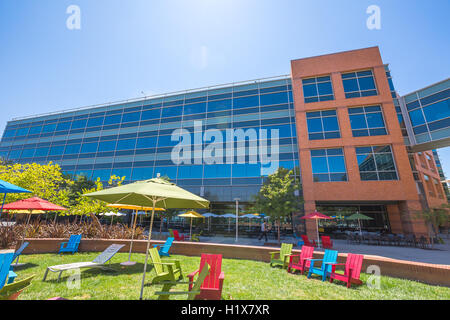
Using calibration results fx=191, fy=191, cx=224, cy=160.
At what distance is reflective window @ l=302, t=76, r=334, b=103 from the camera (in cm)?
2138

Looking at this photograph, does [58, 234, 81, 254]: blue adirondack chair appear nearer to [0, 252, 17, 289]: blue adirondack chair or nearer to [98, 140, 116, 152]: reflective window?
[0, 252, 17, 289]: blue adirondack chair

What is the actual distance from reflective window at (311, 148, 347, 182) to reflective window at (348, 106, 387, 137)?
2866 millimetres

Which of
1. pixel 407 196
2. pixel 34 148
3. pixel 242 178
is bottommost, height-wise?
pixel 407 196

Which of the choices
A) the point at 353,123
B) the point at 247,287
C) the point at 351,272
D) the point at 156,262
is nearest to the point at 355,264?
the point at 351,272

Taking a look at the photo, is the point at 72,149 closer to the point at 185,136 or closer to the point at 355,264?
the point at 185,136

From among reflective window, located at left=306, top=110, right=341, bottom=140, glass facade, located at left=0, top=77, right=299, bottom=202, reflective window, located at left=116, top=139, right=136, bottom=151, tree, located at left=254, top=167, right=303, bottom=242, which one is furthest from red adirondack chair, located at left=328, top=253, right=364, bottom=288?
reflective window, located at left=116, top=139, right=136, bottom=151

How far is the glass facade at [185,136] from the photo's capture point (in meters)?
22.9

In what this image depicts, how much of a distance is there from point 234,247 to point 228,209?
13633 millimetres

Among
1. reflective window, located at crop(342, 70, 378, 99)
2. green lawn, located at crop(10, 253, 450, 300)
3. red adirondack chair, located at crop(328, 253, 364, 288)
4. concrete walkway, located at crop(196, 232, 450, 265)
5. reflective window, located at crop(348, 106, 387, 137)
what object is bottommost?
concrete walkway, located at crop(196, 232, 450, 265)

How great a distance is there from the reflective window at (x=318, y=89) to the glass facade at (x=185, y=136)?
7.74 ft

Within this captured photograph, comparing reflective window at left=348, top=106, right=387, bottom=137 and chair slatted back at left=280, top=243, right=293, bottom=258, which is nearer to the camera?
chair slatted back at left=280, top=243, right=293, bottom=258

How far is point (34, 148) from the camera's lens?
33.4 metres
